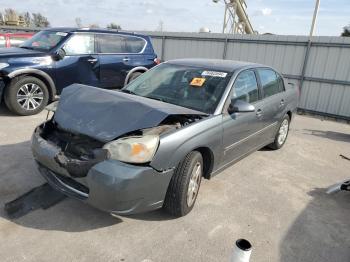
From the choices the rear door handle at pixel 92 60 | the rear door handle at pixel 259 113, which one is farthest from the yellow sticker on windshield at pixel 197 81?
the rear door handle at pixel 92 60

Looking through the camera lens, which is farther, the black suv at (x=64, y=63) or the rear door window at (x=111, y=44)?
the rear door window at (x=111, y=44)

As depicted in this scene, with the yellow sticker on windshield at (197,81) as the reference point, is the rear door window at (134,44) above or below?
above

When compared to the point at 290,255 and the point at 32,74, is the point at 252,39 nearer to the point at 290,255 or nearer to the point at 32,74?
A: the point at 32,74

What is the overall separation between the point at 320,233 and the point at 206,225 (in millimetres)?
1185

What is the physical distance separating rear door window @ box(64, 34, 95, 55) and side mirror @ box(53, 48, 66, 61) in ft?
0.41

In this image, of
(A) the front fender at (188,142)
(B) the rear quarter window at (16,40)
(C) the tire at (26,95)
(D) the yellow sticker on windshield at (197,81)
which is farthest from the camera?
(B) the rear quarter window at (16,40)

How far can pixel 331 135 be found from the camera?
7566 millimetres

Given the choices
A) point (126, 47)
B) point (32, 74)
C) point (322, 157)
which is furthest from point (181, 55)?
point (322, 157)

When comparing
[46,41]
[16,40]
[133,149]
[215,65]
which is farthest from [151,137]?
[16,40]

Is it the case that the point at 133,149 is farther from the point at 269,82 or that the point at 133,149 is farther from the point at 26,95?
the point at 26,95

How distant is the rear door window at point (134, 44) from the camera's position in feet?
26.8

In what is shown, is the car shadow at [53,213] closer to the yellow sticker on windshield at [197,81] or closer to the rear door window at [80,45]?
the yellow sticker on windshield at [197,81]

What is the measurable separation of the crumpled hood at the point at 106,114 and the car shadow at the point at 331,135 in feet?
16.5

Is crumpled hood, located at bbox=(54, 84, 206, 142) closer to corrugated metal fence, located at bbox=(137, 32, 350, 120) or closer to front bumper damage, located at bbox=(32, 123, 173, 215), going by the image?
front bumper damage, located at bbox=(32, 123, 173, 215)
